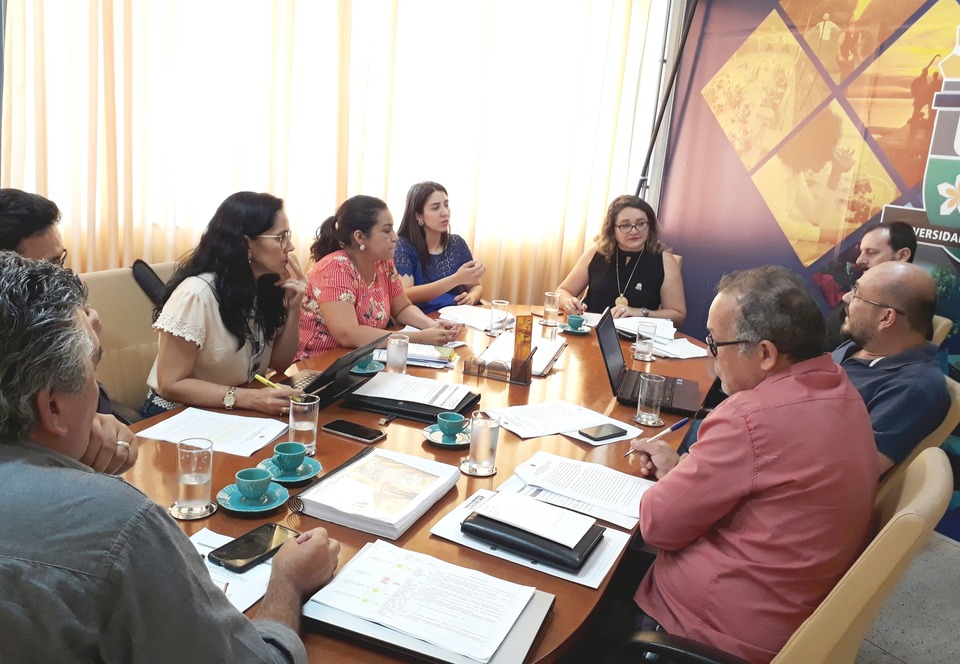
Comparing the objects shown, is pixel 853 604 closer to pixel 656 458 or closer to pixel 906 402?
pixel 656 458

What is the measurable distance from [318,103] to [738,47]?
8.84ft

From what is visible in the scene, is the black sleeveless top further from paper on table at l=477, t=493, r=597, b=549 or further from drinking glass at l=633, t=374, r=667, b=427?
paper on table at l=477, t=493, r=597, b=549

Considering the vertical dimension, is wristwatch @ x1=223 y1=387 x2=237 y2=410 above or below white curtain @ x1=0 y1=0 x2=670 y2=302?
below

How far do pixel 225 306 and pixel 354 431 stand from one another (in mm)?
684

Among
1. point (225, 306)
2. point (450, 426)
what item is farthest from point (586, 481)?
point (225, 306)

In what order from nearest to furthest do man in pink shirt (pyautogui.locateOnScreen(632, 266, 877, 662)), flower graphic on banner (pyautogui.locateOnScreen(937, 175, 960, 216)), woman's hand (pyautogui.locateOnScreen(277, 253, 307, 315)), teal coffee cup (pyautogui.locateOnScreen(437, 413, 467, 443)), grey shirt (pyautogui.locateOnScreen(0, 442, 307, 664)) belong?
1. grey shirt (pyautogui.locateOnScreen(0, 442, 307, 664))
2. man in pink shirt (pyautogui.locateOnScreen(632, 266, 877, 662))
3. teal coffee cup (pyautogui.locateOnScreen(437, 413, 467, 443))
4. woman's hand (pyautogui.locateOnScreen(277, 253, 307, 315))
5. flower graphic on banner (pyautogui.locateOnScreen(937, 175, 960, 216))

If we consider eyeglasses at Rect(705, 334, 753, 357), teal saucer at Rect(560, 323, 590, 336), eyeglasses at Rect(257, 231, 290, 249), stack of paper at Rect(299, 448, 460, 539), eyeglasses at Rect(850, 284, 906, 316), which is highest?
eyeglasses at Rect(257, 231, 290, 249)

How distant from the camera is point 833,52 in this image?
399cm

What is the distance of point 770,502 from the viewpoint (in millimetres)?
1373

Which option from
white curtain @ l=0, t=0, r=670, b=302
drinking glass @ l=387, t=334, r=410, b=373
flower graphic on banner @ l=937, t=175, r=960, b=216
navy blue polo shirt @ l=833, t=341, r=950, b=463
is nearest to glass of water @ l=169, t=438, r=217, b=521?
drinking glass @ l=387, t=334, r=410, b=373

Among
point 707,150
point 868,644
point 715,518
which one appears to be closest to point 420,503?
point 715,518

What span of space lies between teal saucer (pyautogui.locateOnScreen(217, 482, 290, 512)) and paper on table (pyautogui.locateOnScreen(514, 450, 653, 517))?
547 millimetres

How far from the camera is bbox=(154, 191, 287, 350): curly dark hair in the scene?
2.25 metres

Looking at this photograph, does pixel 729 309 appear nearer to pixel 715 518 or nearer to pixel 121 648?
pixel 715 518
